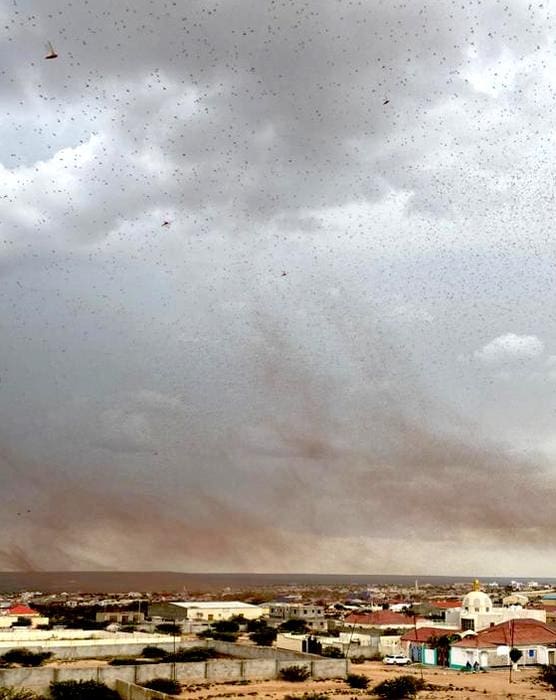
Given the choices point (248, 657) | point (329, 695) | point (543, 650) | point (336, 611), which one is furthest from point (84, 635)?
point (336, 611)

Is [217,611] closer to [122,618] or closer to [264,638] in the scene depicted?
[122,618]

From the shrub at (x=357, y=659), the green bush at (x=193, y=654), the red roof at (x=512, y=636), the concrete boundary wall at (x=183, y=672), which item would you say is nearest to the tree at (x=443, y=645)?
the red roof at (x=512, y=636)

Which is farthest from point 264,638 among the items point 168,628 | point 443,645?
point 443,645

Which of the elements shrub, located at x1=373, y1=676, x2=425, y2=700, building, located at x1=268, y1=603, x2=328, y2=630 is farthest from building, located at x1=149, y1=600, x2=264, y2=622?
shrub, located at x1=373, y1=676, x2=425, y2=700

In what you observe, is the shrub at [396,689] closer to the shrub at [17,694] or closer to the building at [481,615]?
the shrub at [17,694]

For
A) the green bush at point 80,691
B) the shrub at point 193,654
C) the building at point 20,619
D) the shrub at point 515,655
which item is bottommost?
the green bush at point 80,691

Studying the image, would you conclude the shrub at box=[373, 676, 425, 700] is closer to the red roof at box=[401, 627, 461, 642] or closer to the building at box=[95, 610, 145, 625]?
the red roof at box=[401, 627, 461, 642]
